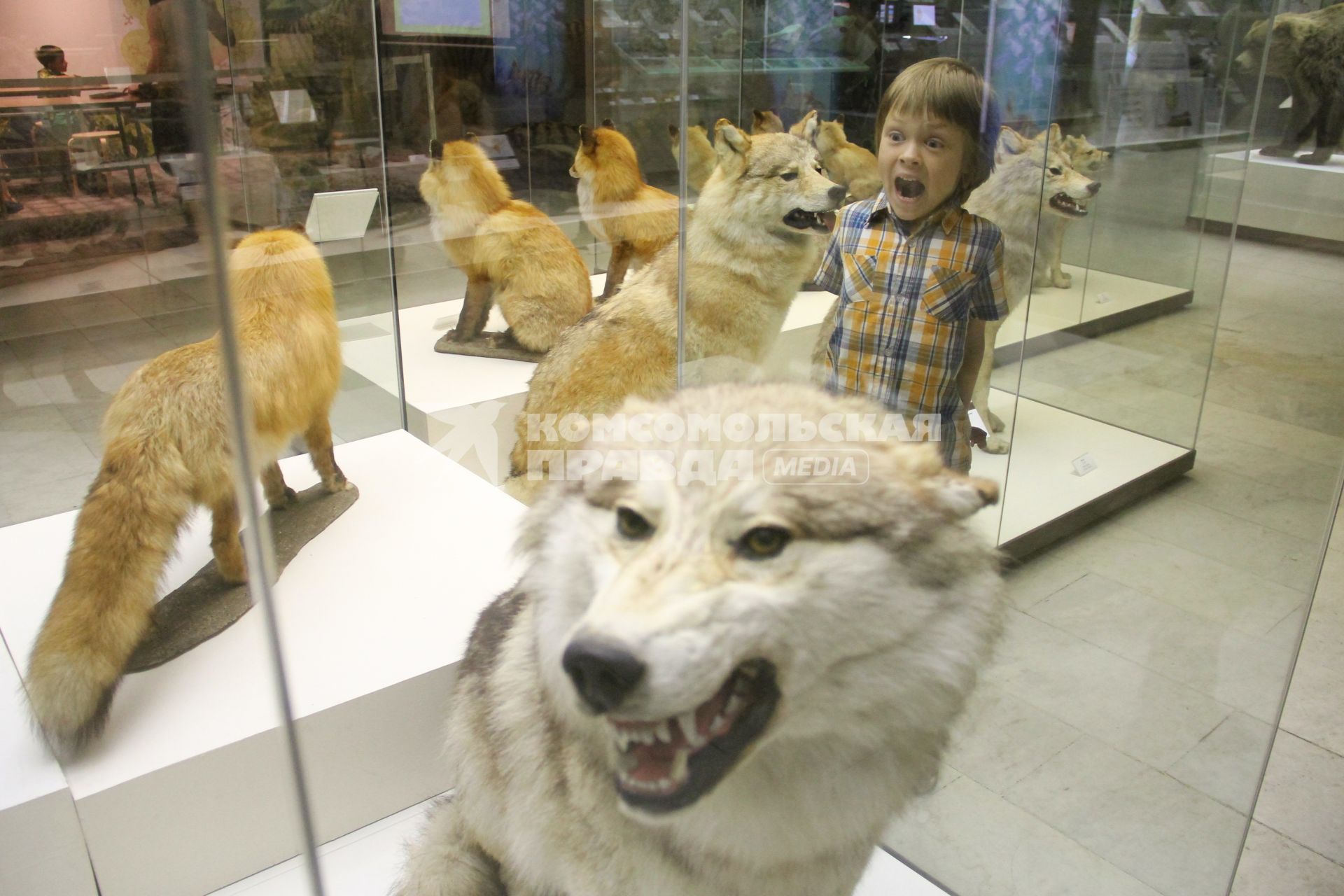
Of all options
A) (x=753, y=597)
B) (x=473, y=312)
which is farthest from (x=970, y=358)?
(x=473, y=312)

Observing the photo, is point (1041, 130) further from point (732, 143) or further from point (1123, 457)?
point (732, 143)

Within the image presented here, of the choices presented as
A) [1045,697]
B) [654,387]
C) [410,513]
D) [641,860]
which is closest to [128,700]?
[410,513]

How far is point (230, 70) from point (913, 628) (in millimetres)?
1936

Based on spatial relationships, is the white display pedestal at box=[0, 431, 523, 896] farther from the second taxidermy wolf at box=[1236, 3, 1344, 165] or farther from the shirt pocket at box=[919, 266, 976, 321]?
the second taxidermy wolf at box=[1236, 3, 1344, 165]

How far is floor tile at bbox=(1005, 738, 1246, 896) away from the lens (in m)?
1.58

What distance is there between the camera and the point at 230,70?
205cm

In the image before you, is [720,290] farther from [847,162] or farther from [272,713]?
[272,713]

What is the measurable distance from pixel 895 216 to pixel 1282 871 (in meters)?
1.81

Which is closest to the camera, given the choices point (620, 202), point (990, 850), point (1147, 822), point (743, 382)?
point (743, 382)

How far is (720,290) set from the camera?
7.34 feet

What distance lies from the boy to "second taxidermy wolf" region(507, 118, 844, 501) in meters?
0.51

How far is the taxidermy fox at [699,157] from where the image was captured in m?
2.21

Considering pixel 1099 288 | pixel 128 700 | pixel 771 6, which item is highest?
pixel 771 6

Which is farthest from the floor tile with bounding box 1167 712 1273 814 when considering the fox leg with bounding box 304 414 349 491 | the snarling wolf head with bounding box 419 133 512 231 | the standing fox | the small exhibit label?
the snarling wolf head with bounding box 419 133 512 231
